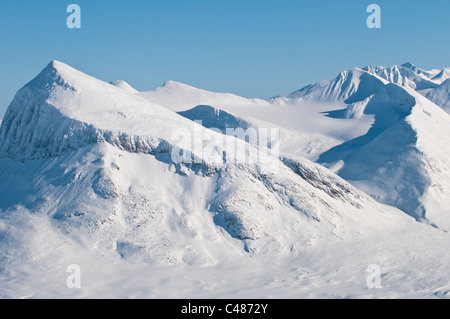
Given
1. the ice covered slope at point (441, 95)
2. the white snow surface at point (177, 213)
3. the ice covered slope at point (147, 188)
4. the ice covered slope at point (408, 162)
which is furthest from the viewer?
the ice covered slope at point (441, 95)

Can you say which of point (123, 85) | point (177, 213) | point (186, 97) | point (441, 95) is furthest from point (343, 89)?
point (177, 213)

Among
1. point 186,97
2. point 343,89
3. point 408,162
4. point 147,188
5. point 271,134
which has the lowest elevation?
point 147,188

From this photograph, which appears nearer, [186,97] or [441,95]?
[186,97]

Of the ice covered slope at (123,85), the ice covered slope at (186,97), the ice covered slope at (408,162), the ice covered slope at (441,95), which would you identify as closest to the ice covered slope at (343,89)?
the ice covered slope at (186,97)

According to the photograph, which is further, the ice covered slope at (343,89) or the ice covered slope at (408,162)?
the ice covered slope at (343,89)

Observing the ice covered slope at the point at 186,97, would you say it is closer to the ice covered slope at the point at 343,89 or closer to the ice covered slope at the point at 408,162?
the ice covered slope at the point at 343,89

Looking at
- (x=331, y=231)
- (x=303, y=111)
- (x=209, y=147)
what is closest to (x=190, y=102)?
(x=303, y=111)

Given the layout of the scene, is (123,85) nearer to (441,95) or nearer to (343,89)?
(343,89)
